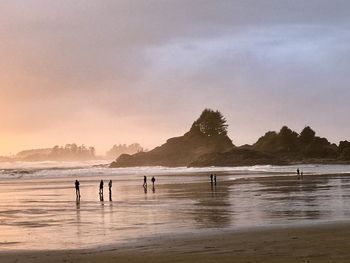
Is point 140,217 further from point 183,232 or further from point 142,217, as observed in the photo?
point 183,232

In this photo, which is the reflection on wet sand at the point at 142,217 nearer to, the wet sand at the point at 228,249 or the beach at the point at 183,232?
the beach at the point at 183,232

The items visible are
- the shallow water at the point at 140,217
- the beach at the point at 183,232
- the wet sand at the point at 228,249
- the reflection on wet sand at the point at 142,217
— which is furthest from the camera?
the reflection on wet sand at the point at 142,217

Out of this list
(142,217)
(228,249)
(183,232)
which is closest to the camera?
(228,249)

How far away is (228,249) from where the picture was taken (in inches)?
706

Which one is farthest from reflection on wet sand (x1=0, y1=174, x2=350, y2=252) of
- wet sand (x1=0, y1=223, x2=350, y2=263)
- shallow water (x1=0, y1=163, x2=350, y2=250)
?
wet sand (x1=0, y1=223, x2=350, y2=263)

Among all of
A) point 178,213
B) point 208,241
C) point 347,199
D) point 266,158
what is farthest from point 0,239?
point 266,158

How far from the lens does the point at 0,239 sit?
23047mm

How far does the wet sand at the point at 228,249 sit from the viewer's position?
16.1 metres

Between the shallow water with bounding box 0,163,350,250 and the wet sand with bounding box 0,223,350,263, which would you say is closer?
the wet sand with bounding box 0,223,350,263

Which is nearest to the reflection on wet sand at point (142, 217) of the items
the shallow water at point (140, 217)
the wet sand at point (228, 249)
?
the shallow water at point (140, 217)

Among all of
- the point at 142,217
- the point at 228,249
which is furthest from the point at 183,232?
the point at 142,217

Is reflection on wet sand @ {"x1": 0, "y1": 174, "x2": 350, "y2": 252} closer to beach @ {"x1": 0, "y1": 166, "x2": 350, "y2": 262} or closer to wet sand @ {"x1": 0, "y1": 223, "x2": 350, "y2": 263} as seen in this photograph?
beach @ {"x1": 0, "y1": 166, "x2": 350, "y2": 262}

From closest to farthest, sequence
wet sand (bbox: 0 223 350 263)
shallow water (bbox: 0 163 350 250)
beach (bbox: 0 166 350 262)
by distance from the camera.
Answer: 1. wet sand (bbox: 0 223 350 263)
2. beach (bbox: 0 166 350 262)
3. shallow water (bbox: 0 163 350 250)

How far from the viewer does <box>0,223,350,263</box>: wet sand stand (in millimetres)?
16062
